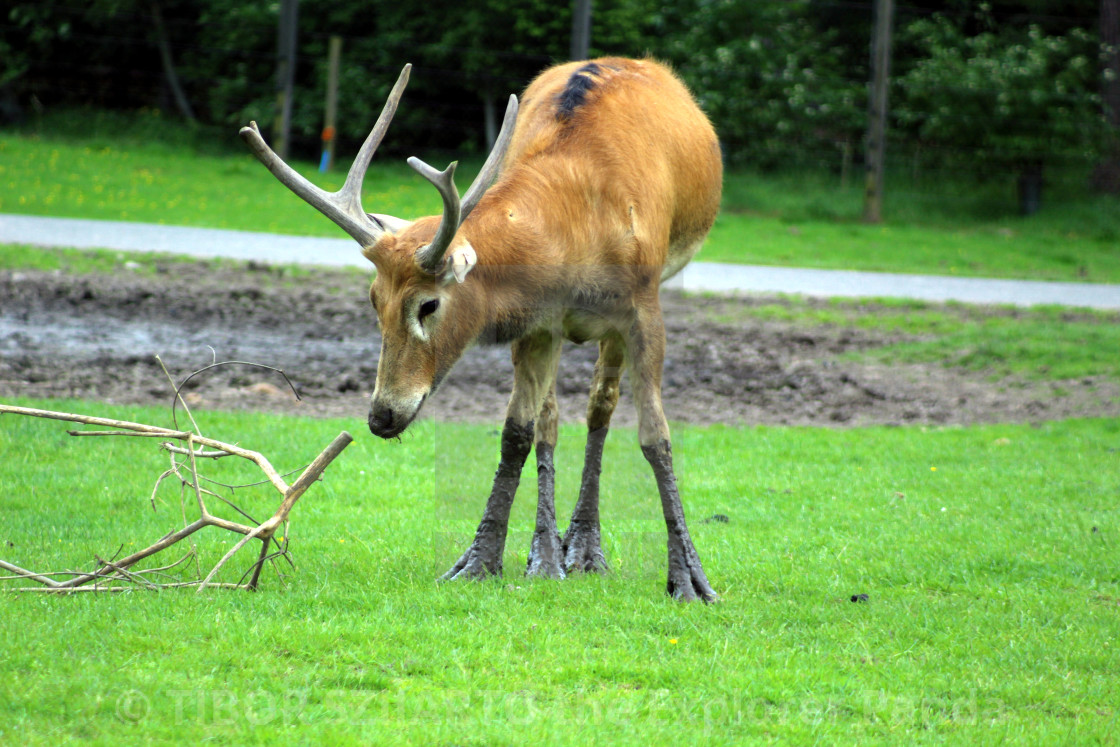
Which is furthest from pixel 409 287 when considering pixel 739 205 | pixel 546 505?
pixel 739 205

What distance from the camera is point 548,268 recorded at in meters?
4.86

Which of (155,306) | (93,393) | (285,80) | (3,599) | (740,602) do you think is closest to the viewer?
(3,599)

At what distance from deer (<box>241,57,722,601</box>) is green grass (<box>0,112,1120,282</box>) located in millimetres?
10890

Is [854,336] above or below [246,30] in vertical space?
below

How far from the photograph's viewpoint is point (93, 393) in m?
8.20

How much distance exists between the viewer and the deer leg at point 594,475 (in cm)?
558

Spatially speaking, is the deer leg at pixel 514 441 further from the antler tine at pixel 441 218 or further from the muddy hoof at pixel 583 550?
the antler tine at pixel 441 218

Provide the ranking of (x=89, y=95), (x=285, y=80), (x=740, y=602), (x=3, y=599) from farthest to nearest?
(x=89, y=95) → (x=285, y=80) → (x=740, y=602) → (x=3, y=599)

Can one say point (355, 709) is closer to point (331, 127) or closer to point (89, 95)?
point (331, 127)

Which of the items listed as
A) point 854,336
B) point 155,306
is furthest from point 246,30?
point 854,336

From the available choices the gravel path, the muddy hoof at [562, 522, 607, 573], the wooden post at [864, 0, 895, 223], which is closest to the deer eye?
the muddy hoof at [562, 522, 607, 573]

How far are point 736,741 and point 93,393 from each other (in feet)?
19.6

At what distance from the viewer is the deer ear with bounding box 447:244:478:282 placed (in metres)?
4.34

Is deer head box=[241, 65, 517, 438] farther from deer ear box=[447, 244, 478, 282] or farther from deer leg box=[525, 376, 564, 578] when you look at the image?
deer leg box=[525, 376, 564, 578]
